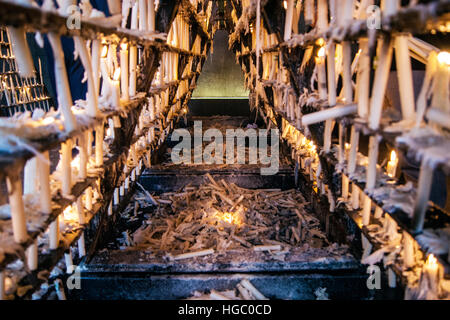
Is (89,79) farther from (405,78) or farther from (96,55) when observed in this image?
(405,78)

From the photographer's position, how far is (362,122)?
5.74ft

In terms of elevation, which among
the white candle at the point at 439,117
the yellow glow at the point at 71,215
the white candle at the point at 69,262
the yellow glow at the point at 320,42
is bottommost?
the white candle at the point at 69,262

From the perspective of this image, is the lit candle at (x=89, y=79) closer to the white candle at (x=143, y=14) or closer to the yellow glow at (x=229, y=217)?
the white candle at (x=143, y=14)

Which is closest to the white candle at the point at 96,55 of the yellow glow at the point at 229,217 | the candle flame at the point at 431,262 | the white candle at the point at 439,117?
the white candle at the point at 439,117

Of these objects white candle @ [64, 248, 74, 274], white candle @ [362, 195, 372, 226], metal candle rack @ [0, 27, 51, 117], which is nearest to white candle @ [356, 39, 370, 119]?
white candle @ [362, 195, 372, 226]

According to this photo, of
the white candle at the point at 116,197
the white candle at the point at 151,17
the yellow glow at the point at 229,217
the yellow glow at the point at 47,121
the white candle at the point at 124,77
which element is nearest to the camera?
the yellow glow at the point at 47,121

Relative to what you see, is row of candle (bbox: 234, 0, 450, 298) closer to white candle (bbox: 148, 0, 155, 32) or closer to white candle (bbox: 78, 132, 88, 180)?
white candle (bbox: 78, 132, 88, 180)

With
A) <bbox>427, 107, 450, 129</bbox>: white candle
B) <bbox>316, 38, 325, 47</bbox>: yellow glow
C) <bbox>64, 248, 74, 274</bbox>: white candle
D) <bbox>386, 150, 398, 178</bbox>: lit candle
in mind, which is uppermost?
<bbox>316, 38, 325, 47</bbox>: yellow glow

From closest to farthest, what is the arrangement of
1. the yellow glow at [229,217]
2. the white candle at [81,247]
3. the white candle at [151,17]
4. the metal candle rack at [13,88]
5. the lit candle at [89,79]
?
the lit candle at [89,79] → the white candle at [81,247] → the white candle at [151,17] → the yellow glow at [229,217] → the metal candle rack at [13,88]

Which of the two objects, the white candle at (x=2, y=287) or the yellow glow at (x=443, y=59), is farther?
the white candle at (x=2, y=287)

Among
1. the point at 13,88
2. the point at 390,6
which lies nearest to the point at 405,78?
the point at 390,6

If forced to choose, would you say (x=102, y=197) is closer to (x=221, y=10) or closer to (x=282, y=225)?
(x=282, y=225)
